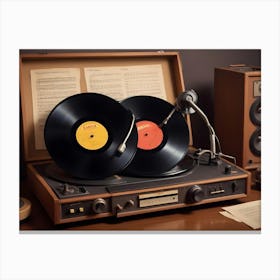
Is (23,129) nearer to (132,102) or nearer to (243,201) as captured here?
(132,102)

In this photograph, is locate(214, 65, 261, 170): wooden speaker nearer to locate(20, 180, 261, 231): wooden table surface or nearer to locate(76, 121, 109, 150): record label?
locate(20, 180, 261, 231): wooden table surface

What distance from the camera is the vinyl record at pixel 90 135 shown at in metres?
1.73

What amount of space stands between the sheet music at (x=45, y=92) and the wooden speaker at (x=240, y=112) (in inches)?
24.8

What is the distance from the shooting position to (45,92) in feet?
6.39

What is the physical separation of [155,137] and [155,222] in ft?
1.09

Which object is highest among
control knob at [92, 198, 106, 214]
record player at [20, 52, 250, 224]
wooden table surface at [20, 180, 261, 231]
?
record player at [20, 52, 250, 224]

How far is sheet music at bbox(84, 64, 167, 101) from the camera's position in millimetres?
2027

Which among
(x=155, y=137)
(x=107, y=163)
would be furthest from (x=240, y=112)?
(x=107, y=163)

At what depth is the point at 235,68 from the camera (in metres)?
2.17

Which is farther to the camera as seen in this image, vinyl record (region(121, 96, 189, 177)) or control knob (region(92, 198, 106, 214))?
vinyl record (region(121, 96, 189, 177))

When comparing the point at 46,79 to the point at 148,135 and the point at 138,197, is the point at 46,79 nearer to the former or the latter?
the point at 148,135

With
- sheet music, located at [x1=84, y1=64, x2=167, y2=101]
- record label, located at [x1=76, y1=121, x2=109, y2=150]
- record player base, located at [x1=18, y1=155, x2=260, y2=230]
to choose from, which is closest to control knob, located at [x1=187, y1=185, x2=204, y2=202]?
record player base, located at [x1=18, y1=155, x2=260, y2=230]

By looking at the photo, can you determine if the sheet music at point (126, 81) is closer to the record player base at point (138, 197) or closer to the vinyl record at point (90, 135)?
the vinyl record at point (90, 135)

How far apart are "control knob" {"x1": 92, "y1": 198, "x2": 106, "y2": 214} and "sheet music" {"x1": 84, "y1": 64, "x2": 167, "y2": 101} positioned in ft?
1.79
